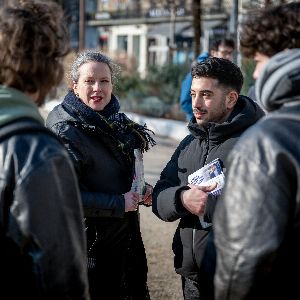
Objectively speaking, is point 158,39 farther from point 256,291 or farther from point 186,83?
point 256,291

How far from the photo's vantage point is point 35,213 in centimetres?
206

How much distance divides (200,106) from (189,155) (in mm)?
251

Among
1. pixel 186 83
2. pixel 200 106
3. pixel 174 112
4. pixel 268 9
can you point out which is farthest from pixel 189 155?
pixel 174 112

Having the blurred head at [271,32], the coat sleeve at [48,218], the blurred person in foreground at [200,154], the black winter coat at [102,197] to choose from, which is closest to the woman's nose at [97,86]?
the black winter coat at [102,197]

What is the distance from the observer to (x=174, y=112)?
2120 centimetres

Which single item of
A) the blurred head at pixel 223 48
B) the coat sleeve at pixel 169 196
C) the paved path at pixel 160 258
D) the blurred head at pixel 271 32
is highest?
the blurred head at pixel 271 32

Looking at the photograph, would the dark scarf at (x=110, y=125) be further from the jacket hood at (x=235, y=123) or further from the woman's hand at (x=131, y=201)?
the jacket hood at (x=235, y=123)

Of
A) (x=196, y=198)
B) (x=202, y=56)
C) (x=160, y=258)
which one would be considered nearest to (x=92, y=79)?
(x=196, y=198)

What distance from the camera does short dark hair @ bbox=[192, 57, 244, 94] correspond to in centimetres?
371

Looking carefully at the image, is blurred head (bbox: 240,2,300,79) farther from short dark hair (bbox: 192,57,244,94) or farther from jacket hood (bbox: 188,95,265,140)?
short dark hair (bbox: 192,57,244,94)

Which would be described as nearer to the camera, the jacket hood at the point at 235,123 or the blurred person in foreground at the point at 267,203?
the blurred person in foreground at the point at 267,203

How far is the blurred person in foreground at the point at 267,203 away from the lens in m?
2.12

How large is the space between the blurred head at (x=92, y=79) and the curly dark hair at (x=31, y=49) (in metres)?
1.56

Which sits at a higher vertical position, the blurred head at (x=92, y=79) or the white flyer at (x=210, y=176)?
the blurred head at (x=92, y=79)
